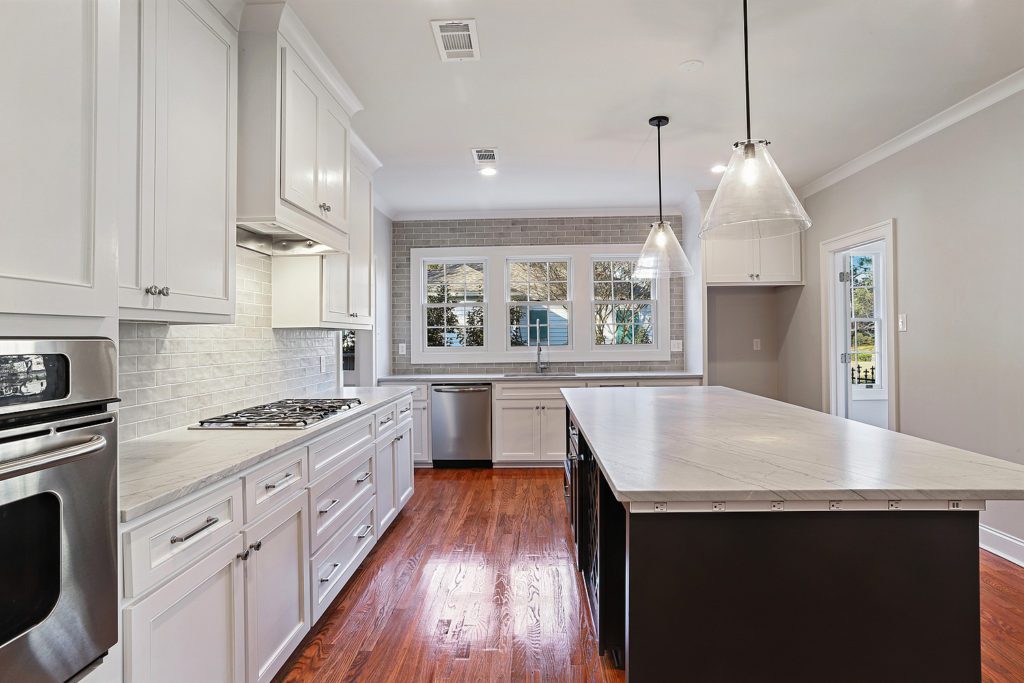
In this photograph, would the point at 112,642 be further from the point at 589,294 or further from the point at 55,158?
the point at 589,294

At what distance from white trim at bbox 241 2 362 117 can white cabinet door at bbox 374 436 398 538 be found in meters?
1.88

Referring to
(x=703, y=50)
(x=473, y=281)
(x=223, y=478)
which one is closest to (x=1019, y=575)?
(x=703, y=50)

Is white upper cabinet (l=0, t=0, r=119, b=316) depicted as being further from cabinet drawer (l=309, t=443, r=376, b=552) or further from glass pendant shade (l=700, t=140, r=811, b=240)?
glass pendant shade (l=700, t=140, r=811, b=240)

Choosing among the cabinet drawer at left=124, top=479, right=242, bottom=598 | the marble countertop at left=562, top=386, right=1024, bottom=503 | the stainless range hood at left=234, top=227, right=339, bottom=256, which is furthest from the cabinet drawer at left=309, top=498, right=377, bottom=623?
the stainless range hood at left=234, top=227, right=339, bottom=256

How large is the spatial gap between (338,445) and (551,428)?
2.75 m

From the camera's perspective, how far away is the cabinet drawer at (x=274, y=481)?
159 cm

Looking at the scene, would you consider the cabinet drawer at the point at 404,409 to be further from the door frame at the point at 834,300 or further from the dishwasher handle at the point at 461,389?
the door frame at the point at 834,300

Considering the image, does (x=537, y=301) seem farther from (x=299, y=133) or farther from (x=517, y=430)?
(x=299, y=133)

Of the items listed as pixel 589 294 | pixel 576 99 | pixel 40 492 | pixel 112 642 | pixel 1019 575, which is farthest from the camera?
pixel 589 294

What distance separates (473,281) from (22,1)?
4551mm

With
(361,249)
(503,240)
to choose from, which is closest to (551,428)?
(503,240)

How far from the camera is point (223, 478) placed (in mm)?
1435

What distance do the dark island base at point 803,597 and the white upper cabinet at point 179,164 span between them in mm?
1503

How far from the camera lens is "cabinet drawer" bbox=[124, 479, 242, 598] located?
112 cm
